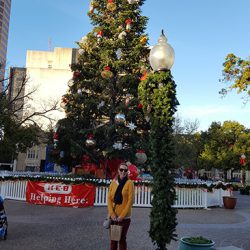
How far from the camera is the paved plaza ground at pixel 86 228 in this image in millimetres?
7427

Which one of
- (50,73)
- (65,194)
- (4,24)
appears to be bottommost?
(65,194)

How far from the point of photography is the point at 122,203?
5.69 metres

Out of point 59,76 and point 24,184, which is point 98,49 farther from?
point 59,76

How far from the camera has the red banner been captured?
14.1 metres

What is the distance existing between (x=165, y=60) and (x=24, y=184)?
39.3 ft

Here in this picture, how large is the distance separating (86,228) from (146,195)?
19.6 ft

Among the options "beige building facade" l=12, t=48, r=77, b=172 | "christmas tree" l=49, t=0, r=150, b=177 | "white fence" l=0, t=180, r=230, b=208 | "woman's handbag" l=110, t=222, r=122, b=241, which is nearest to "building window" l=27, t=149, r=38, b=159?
"beige building facade" l=12, t=48, r=77, b=172

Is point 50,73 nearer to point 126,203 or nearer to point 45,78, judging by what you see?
point 45,78

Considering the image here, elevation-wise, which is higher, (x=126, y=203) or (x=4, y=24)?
(x=4, y=24)

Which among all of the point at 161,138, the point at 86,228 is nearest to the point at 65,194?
the point at 86,228

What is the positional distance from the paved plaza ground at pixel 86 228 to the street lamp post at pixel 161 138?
225cm

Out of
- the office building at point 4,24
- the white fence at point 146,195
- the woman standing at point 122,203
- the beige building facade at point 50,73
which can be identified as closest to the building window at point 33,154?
the beige building facade at point 50,73

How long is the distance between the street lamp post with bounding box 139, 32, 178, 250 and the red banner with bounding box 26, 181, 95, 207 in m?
9.02

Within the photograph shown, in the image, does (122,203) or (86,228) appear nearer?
(122,203)
